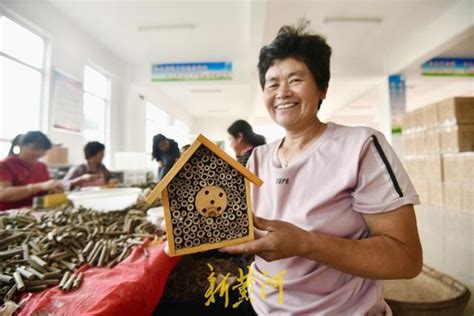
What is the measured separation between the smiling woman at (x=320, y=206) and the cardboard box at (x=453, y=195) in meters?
3.16

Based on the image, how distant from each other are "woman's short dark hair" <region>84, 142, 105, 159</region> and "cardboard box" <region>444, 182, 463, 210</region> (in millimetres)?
4013

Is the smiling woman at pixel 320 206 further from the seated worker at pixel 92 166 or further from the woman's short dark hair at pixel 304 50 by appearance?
the seated worker at pixel 92 166

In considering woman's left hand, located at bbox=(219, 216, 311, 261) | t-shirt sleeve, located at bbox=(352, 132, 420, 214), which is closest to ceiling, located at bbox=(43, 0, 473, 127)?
t-shirt sleeve, located at bbox=(352, 132, 420, 214)

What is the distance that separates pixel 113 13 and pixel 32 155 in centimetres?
234

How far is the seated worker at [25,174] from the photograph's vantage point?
1.28 meters

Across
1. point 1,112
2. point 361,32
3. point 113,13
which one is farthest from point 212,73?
point 1,112

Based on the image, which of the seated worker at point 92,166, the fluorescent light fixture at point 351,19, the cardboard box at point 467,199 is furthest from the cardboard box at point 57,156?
the cardboard box at point 467,199

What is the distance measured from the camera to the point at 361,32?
10.6 feet

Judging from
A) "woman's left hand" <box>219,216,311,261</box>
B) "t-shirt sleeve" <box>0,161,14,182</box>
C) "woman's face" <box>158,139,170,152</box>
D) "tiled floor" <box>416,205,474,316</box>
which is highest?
"woman's face" <box>158,139,170,152</box>

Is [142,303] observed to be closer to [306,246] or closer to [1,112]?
[306,246]

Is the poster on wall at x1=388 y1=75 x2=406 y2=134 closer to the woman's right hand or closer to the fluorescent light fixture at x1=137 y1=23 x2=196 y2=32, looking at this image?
the fluorescent light fixture at x1=137 y1=23 x2=196 y2=32

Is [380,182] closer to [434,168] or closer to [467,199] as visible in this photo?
[467,199]

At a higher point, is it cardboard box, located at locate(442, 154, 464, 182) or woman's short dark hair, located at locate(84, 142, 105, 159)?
woman's short dark hair, located at locate(84, 142, 105, 159)

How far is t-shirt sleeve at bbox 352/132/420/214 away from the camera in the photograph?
513mm
